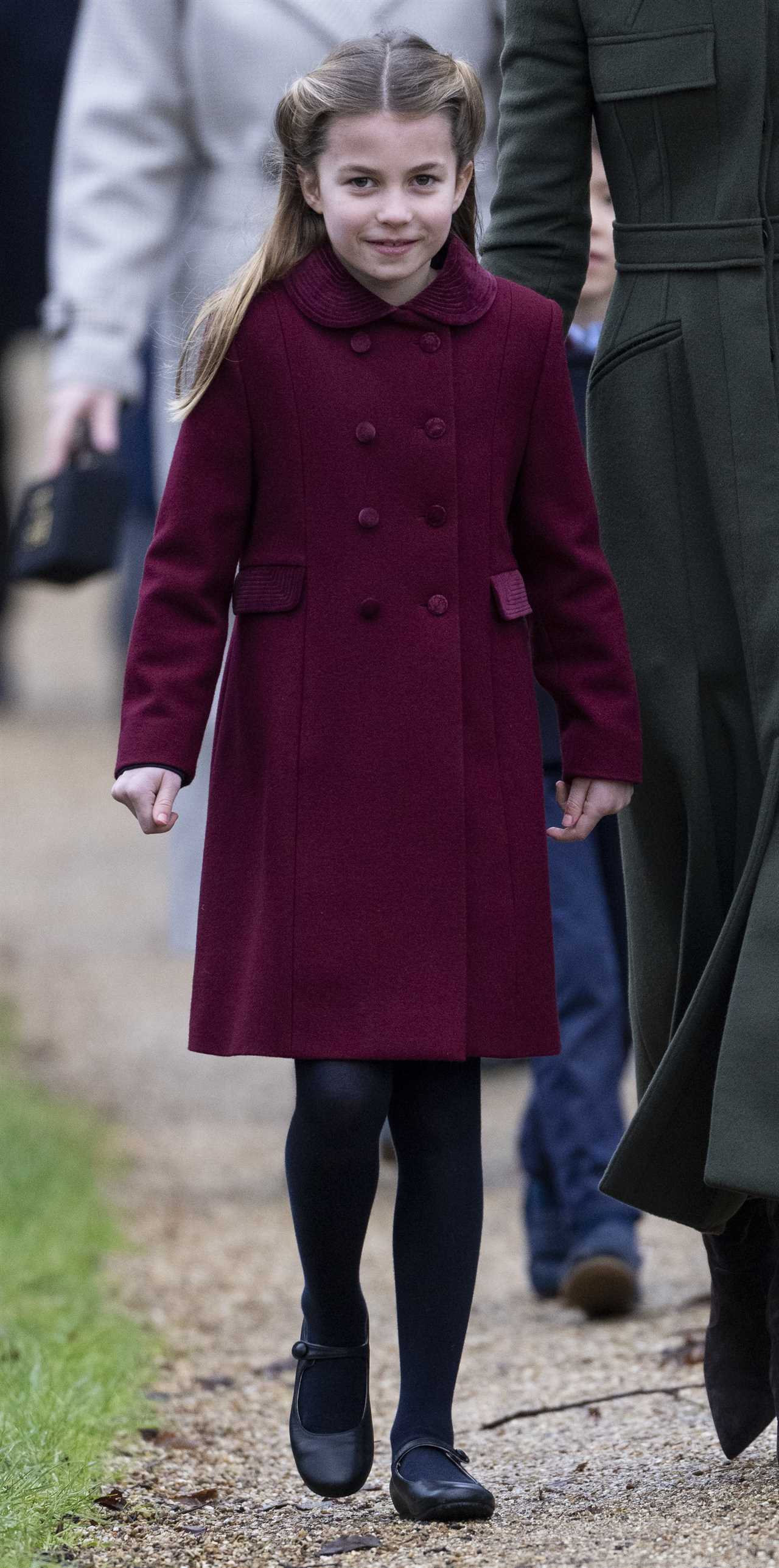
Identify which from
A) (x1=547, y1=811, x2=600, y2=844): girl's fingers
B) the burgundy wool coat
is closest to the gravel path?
the burgundy wool coat

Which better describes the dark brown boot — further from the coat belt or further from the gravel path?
the coat belt

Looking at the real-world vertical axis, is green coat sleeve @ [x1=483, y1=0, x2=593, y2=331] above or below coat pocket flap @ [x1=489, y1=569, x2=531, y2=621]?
above

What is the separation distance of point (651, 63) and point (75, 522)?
1.63m

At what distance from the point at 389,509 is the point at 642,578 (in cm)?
31

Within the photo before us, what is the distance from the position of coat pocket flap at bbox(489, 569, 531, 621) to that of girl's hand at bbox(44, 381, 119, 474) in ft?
5.24

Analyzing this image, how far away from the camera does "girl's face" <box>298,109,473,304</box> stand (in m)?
2.73

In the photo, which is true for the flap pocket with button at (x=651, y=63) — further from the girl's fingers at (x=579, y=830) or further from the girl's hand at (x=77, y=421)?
the girl's hand at (x=77, y=421)

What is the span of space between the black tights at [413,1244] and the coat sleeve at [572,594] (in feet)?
1.27

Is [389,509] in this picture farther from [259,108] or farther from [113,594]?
[113,594]

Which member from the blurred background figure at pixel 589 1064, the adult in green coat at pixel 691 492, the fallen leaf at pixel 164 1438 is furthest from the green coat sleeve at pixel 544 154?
the fallen leaf at pixel 164 1438

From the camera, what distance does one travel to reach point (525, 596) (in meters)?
2.86

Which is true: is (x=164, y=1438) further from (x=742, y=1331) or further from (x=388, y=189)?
(x=388, y=189)

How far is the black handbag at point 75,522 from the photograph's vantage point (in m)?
4.24

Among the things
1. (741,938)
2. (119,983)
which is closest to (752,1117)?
(741,938)
